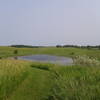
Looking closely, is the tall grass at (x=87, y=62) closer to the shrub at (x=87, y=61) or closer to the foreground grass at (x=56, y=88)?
the shrub at (x=87, y=61)

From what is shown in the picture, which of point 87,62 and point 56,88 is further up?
point 87,62

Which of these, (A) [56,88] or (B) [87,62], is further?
(B) [87,62]

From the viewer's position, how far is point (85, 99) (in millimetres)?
4797

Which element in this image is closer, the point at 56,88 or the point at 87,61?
the point at 56,88

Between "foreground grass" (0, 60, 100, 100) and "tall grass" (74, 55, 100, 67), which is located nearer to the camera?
"foreground grass" (0, 60, 100, 100)

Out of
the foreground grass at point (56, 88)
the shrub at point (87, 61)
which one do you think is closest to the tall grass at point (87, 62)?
the shrub at point (87, 61)

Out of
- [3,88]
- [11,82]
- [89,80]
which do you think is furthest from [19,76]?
[89,80]

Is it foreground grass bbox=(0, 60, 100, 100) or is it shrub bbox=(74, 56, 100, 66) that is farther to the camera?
shrub bbox=(74, 56, 100, 66)

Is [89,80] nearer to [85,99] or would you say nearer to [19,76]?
[85,99]

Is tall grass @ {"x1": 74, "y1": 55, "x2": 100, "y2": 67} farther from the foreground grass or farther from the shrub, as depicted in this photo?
the foreground grass

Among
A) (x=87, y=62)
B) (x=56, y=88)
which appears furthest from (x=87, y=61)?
(x=56, y=88)

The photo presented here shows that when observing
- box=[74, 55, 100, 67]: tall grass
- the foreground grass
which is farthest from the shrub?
the foreground grass

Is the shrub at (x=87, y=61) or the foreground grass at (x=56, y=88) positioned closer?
the foreground grass at (x=56, y=88)

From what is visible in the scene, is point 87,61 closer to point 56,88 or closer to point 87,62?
point 87,62
